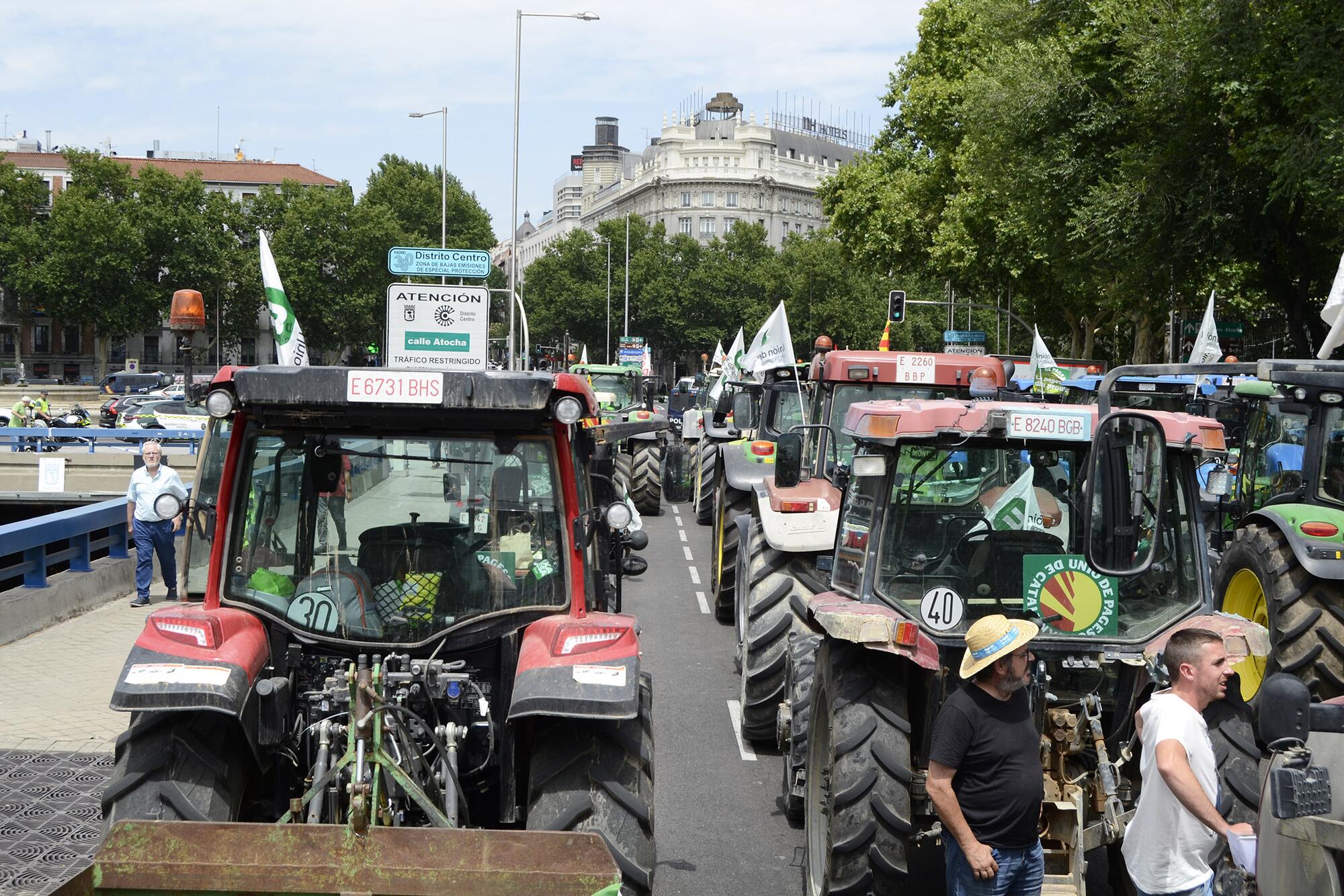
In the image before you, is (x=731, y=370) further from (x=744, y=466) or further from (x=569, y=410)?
(x=569, y=410)

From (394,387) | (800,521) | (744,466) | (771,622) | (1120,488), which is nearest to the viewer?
(394,387)

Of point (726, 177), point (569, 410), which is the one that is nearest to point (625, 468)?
point (569, 410)

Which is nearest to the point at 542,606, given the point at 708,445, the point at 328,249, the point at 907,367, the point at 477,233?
the point at 907,367

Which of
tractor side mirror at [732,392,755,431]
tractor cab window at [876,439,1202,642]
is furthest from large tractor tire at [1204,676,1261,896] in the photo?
tractor side mirror at [732,392,755,431]

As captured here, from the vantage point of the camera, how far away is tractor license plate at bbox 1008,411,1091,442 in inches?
221

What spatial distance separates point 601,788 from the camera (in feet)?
15.7

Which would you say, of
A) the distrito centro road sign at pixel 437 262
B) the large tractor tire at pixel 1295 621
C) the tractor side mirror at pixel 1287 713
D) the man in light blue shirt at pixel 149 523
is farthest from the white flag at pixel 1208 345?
the tractor side mirror at pixel 1287 713

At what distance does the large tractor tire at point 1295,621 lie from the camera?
7.75 metres

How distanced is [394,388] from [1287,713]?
9.95 ft

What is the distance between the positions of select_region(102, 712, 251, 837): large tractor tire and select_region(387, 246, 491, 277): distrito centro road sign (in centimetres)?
565

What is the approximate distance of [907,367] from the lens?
36.2 feet

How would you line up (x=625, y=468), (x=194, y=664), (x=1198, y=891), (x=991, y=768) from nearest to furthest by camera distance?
(x=1198, y=891)
(x=991, y=768)
(x=194, y=664)
(x=625, y=468)

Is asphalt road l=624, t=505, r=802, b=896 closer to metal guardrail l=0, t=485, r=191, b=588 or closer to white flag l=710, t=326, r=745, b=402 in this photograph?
metal guardrail l=0, t=485, r=191, b=588

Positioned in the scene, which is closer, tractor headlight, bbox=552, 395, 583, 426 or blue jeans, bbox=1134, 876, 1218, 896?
blue jeans, bbox=1134, 876, 1218, 896
